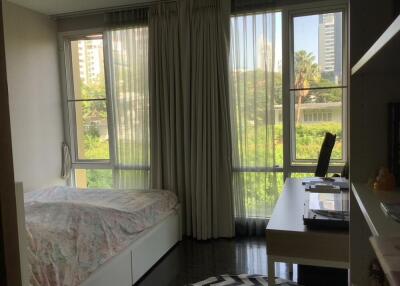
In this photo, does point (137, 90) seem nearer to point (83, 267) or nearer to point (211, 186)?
point (211, 186)

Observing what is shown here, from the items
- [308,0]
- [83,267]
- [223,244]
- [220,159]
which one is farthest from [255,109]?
[83,267]

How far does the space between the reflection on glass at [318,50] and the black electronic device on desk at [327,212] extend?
182 centimetres

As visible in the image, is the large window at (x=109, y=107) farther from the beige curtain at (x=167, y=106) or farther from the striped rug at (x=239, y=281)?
the striped rug at (x=239, y=281)

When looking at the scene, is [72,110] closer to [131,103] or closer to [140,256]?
[131,103]

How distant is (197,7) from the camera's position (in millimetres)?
3775

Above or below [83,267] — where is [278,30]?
above

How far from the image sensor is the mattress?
83.2 inches

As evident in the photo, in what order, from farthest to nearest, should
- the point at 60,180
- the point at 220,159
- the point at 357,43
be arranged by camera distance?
the point at 60,180
the point at 220,159
the point at 357,43

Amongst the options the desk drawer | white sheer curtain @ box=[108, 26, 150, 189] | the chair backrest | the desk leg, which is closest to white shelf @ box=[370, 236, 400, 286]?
the desk drawer

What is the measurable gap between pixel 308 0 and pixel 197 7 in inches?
46.3

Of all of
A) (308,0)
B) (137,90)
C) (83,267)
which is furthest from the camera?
(137,90)

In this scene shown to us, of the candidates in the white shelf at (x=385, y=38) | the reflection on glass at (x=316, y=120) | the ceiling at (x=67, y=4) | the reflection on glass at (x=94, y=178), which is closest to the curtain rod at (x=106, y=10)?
the ceiling at (x=67, y=4)

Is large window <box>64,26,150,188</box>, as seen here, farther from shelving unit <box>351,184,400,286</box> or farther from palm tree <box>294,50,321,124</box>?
shelving unit <box>351,184,400,286</box>

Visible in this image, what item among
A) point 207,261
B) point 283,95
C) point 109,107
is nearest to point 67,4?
point 109,107
